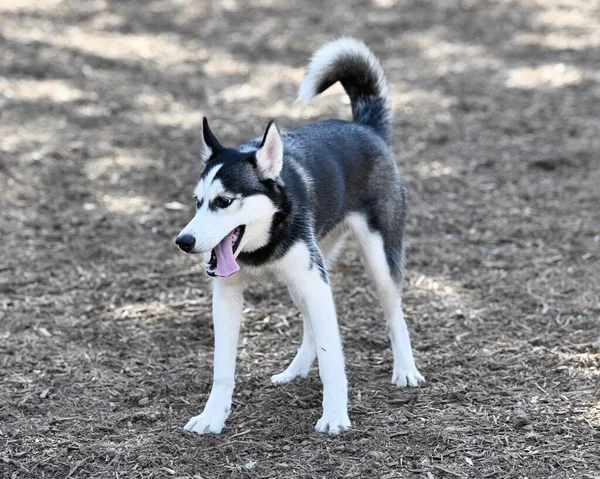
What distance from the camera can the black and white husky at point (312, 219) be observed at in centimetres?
418

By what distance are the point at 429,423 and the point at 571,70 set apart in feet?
25.8

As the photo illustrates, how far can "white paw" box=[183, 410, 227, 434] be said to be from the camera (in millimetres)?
4469

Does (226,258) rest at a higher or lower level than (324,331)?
higher

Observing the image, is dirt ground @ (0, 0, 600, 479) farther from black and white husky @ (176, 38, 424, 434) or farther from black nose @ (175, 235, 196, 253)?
black nose @ (175, 235, 196, 253)

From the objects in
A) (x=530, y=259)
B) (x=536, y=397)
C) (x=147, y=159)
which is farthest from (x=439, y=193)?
(x=536, y=397)

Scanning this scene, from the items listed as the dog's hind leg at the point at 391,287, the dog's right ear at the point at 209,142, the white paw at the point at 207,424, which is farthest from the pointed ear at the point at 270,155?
the white paw at the point at 207,424

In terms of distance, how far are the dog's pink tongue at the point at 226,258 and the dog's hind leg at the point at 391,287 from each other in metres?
1.01

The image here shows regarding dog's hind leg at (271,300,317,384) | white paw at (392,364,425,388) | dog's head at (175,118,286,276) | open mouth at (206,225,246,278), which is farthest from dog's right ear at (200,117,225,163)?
white paw at (392,364,425,388)

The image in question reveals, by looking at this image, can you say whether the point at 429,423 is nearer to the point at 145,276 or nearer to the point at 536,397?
the point at 536,397

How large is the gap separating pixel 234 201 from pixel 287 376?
133 cm

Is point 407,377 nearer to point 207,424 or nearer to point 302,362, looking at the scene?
point 302,362

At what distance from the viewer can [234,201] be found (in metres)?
4.14

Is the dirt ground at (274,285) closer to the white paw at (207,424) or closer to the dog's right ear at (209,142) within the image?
the white paw at (207,424)

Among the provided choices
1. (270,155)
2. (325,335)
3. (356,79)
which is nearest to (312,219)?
(270,155)
